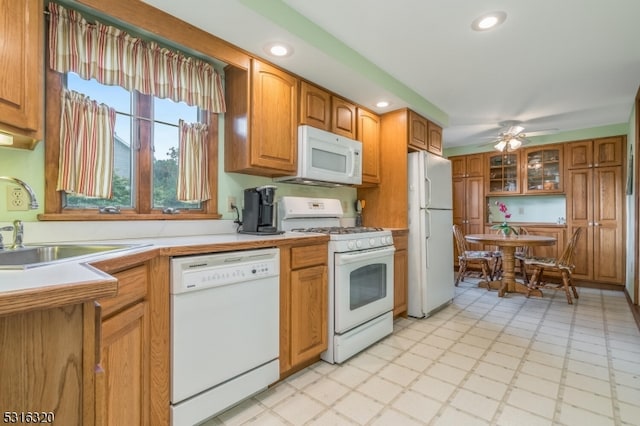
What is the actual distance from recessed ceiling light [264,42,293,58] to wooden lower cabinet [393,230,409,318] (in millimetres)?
1810

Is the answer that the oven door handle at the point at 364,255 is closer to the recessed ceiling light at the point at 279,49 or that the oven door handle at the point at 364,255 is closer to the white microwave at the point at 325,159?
the white microwave at the point at 325,159

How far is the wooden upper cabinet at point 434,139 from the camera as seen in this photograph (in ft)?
11.8

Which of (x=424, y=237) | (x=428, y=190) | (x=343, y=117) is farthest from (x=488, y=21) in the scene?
(x=424, y=237)

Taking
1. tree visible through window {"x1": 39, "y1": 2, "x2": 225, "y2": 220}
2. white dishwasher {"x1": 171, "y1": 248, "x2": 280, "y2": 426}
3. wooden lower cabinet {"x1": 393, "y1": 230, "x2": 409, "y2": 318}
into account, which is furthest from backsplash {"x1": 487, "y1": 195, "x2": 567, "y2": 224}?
tree visible through window {"x1": 39, "y1": 2, "x2": 225, "y2": 220}

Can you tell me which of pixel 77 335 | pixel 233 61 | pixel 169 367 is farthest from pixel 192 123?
pixel 77 335

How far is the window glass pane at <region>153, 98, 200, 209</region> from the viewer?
2010 millimetres

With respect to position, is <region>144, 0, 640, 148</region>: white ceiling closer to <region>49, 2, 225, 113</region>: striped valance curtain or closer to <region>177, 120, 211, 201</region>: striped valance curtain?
<region>49, 2, 225, 113</region>: striped valance curtain

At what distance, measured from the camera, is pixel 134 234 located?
182 cm

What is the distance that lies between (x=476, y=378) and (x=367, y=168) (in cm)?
200

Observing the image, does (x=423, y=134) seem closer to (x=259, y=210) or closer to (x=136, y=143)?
(x=259, y=210)

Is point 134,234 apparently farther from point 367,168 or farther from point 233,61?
point 367,168

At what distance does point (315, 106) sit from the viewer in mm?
2598

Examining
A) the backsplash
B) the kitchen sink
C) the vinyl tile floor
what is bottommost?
the vinyl tile floor

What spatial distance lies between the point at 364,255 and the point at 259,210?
88 centimetres
